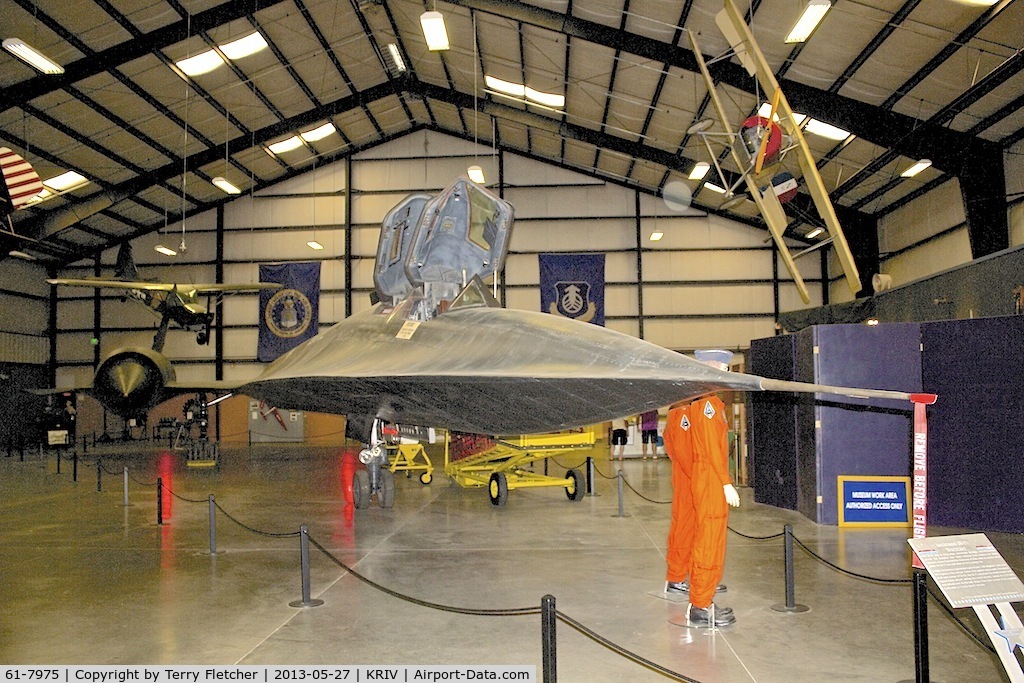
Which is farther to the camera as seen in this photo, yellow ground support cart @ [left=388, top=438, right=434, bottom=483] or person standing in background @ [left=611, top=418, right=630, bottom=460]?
person standing in background @ [left=611, top=418, right=630, bottom=460]

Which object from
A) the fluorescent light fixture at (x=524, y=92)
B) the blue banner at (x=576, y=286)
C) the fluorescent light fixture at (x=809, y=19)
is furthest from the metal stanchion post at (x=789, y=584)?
the fluorescent light fixture at (x=524, y=92)

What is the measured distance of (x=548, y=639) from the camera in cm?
363

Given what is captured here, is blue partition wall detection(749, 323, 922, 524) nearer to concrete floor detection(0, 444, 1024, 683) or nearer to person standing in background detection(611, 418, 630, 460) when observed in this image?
concrete floor detection(0, 444, 1024, 683)

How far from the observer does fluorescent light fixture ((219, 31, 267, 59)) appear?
1881 cm

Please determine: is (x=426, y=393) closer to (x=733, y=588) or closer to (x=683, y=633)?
(x=683, y=633)

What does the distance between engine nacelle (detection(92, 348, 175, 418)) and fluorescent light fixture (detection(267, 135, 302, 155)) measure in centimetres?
1226

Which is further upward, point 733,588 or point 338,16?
point 338,16

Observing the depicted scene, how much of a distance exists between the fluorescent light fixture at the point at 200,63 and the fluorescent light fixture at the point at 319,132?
6.38 m

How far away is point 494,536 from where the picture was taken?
9.74 metres

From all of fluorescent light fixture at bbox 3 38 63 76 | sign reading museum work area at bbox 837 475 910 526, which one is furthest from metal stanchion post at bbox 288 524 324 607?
fluorescent light fixture at bbox 3 38 63 76

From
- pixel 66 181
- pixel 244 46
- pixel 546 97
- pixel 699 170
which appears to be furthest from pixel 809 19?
pixel 66 181

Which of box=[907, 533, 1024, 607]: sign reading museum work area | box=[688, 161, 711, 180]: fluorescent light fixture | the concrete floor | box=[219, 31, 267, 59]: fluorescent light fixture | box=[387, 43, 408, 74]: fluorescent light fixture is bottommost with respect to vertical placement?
the concrete floor

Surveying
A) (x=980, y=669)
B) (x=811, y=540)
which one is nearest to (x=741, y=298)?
(x=811, y=540)

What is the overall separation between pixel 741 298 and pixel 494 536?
66.5ft
